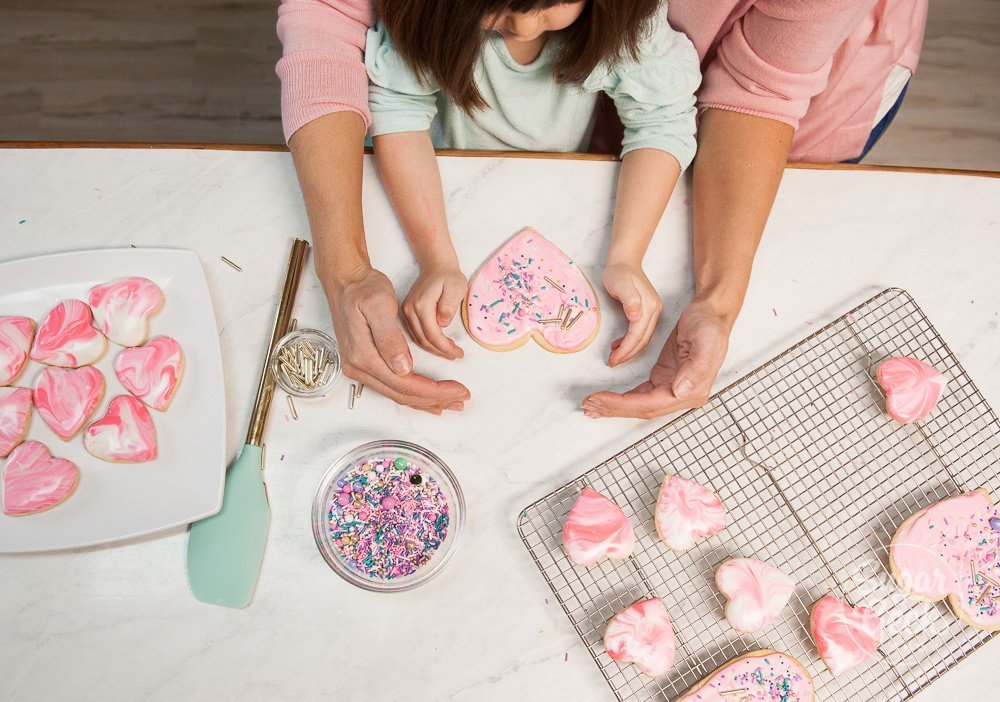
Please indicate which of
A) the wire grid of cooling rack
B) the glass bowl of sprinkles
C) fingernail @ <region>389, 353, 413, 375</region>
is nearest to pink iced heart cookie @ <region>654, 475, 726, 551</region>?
the wire grid of cooling rack

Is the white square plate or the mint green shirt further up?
the mint green shirt

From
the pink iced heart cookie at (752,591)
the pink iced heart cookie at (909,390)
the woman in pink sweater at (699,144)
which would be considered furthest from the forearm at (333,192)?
the pink iced heart cookie at (909,390)

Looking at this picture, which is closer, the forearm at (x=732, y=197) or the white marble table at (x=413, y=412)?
the white marble table at (x=413, y=412)

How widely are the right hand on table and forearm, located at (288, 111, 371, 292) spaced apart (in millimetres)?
33

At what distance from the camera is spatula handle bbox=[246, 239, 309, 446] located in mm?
921

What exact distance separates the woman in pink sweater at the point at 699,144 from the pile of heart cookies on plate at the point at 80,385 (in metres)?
0.24

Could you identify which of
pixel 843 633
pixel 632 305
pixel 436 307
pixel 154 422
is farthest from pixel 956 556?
pixel 154 422

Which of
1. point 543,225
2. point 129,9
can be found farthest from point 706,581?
point 129,9

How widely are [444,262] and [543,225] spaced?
0.16m

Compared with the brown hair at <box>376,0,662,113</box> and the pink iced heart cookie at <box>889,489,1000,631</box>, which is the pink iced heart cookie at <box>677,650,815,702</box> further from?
the brown hair at <box>376,0,662,113</box>

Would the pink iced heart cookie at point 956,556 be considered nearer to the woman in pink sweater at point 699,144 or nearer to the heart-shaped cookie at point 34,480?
the woman in pink sweater at point 699,144

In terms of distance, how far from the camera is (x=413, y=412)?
95cm

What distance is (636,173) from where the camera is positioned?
1006mm

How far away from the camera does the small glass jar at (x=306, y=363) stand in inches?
37.1
